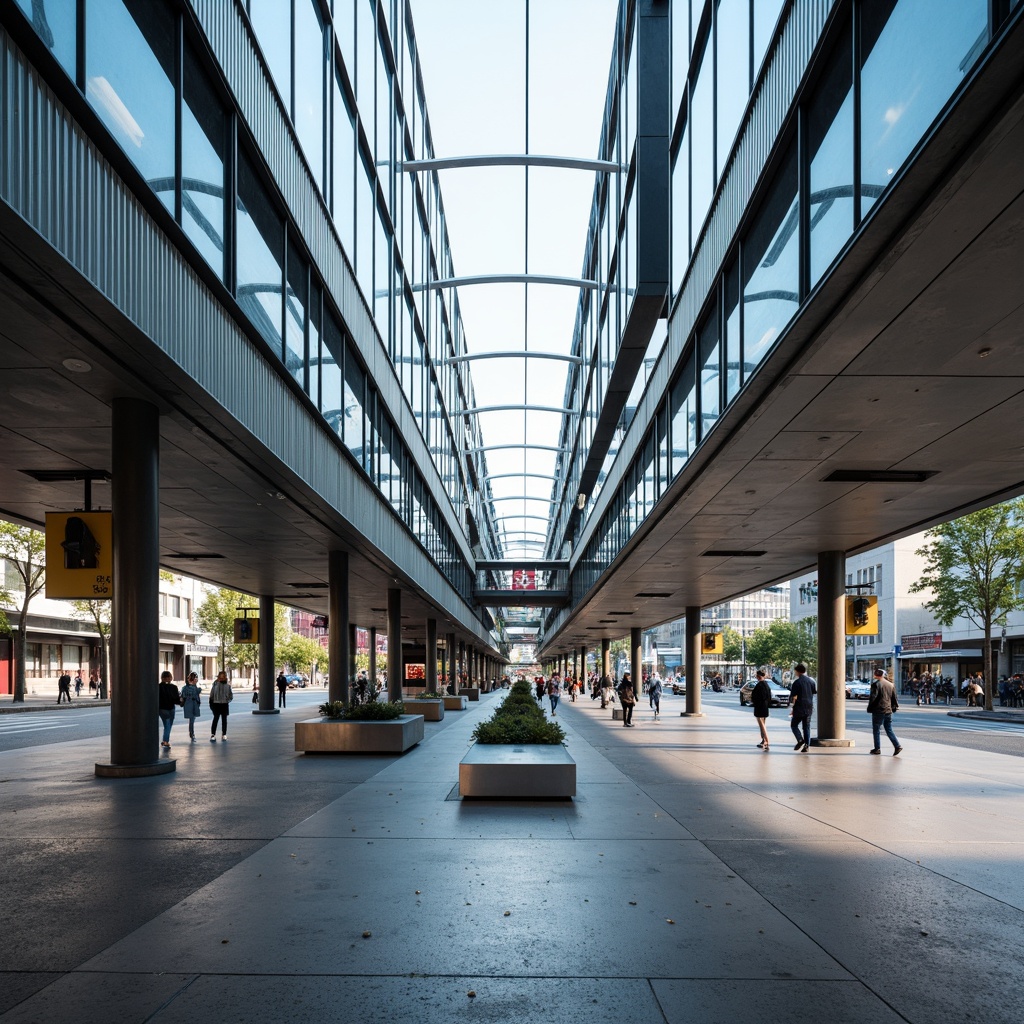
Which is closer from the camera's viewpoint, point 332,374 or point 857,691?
point 332,374

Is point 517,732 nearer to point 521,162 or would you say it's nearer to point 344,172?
point 344,172

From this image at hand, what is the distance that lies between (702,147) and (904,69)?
370 inches

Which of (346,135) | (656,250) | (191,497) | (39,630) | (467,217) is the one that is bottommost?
(39,630)

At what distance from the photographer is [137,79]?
10984 millimetres

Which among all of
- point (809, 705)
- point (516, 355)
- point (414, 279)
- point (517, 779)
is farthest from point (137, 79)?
point (516, 355)

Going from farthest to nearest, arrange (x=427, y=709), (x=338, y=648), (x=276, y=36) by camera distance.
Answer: (x=427, y=709) < (x=338, y=648) < (x=276, y=36)

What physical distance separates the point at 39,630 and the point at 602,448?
45137 millimetres

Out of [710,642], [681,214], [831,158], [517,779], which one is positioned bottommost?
[710,642]

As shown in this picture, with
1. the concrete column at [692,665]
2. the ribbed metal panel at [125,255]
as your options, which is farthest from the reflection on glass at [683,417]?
the concrete column at [692,665]

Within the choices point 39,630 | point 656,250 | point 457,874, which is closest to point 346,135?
point 656,250

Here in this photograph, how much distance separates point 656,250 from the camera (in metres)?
22.6

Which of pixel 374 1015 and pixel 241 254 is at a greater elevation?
pixel 241 254

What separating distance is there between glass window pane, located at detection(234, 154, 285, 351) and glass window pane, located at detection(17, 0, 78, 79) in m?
4.75

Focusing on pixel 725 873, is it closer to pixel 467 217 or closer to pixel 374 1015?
pixel 374 1015
